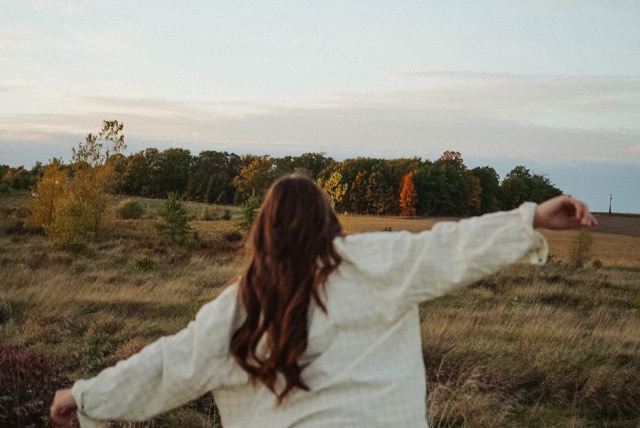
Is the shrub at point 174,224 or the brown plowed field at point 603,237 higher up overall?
the shrub at point 174,224

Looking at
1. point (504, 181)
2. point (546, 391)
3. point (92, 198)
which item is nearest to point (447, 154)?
point (504, 181)

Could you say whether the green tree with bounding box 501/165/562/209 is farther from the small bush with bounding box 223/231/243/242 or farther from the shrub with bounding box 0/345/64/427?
the shrub with bounding box 0/345/64/427

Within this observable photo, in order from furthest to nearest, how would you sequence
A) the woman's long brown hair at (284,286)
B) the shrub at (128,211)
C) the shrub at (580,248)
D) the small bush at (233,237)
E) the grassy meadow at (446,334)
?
the shrub at (128,211), the small bush at (233,237), the shrub at (580,248), the grassy meadow at (446,334), the woman's long brown hair at (284,286)

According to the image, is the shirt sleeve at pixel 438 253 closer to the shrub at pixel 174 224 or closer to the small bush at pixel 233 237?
→ the shrub at pixel 174 224

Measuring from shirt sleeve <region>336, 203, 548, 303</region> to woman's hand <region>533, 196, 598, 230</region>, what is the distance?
35 millimetres

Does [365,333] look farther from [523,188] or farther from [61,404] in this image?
[523,188]

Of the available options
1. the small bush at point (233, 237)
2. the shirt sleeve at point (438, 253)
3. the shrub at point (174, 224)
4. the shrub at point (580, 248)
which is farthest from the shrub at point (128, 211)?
the shirt sleeve at point (438, 253)

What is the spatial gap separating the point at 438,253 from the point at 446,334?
868 centimetres

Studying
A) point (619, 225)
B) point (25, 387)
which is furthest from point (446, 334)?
point (619, 225)

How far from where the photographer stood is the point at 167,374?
2.03 meters

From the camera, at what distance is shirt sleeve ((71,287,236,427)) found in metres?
1.98

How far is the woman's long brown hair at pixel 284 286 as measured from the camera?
1.93 m

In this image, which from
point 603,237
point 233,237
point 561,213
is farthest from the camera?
point 603,237

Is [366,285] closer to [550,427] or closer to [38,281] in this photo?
[550,427]
